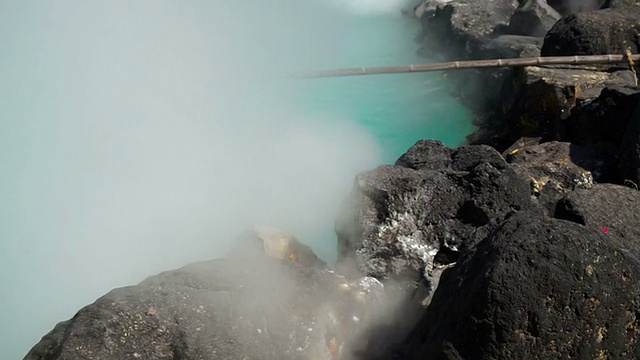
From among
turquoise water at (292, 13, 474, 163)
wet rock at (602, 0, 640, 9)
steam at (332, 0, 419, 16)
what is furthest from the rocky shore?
steam at (332, 0, 419, 16)

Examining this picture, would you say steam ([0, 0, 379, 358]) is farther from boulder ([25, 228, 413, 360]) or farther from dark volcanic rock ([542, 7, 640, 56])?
dark volcanic rock ([542, 7, 640, 56])

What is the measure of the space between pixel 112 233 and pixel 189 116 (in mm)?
1403

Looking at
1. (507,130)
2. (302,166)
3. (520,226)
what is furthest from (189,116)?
(520,226)

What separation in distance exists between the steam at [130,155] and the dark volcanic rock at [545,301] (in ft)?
8.59

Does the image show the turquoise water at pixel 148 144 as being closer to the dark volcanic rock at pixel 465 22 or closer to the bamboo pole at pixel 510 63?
the dark volcanic rock at pixel 465 22

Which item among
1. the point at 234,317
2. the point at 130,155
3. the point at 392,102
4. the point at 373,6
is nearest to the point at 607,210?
the point at 234,317

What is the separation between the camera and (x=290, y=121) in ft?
22.7

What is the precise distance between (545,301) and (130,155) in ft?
12.1

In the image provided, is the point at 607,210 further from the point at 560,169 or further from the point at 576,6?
the point at 576,6

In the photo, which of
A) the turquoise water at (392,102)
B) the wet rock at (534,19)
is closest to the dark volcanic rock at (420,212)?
the turquoise water at (392,102)

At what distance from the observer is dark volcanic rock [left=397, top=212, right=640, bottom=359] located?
2.15 m

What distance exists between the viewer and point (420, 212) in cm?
353

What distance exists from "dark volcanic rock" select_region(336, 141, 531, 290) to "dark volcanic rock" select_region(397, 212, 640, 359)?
1.00 m

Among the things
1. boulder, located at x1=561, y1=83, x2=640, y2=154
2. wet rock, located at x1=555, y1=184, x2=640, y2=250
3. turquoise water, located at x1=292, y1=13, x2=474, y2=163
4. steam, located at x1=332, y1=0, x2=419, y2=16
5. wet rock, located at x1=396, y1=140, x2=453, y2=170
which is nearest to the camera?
wet rock, located at x1=555, y1=184, x2=640, y2=250
